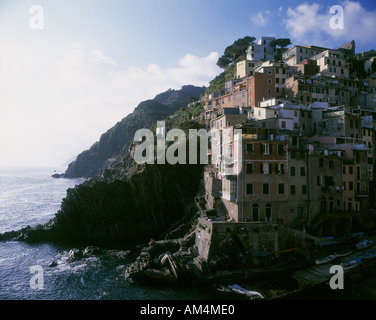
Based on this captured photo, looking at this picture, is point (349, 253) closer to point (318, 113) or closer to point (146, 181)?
point (318, 113)

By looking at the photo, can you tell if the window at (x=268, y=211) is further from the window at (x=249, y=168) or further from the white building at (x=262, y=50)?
the white building at (x=262, y=50)

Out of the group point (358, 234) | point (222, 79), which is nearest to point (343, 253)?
point (358, 234)

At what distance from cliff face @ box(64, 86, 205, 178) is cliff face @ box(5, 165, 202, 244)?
85.0 m

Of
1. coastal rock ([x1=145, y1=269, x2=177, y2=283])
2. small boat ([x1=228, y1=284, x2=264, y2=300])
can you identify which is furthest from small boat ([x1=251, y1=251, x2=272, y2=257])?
coastal rock ([x1=145, y1=269, x2=177, y2=283])

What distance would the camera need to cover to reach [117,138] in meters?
159

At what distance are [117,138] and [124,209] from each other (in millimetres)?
112168

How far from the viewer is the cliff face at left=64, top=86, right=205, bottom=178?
14612 centimetres

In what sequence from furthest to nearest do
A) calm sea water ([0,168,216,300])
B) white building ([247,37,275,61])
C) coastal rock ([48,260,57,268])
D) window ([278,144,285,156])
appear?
white building ([247,37,275,61])
coastal rock ([48,260,57,268])
window ([278,144,285,156])
calm sea water ([0,168,216,300])

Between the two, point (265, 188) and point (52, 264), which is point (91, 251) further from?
point (265, 188)

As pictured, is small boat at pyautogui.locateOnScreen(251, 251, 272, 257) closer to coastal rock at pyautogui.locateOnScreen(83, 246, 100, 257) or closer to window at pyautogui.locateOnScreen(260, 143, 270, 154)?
window at pyautogui.locateOnScreen(260, 143, 270, 154)

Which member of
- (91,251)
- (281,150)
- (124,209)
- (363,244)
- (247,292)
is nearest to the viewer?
(247,292)

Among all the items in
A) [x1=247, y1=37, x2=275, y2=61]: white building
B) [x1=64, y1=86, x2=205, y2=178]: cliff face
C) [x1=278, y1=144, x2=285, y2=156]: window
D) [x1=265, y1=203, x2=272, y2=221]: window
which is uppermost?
[x1=247, y1=37, x2=275, y2=61]: white building
